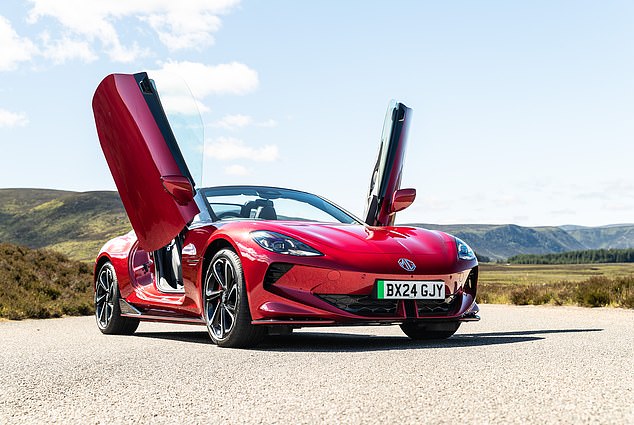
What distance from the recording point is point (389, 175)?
8203 millimetres

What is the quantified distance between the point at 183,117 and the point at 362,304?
2556 mm

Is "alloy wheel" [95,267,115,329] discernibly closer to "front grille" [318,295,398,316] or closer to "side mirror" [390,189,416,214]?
"side mirror" [390,189,416,214]

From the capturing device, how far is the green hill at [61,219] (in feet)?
379

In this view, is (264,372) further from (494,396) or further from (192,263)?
(192,263)

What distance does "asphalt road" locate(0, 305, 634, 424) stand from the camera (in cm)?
353

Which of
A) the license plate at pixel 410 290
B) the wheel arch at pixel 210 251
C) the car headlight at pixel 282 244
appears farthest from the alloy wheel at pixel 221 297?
the license plate at pixel 410 290

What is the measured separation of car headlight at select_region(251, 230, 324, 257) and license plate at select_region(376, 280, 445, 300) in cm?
57

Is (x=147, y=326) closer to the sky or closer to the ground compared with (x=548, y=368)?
closer to the ground

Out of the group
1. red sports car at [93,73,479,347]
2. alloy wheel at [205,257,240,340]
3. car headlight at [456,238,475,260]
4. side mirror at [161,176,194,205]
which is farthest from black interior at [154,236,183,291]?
car headlight at [456,238,475,260]

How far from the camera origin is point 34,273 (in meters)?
17.5

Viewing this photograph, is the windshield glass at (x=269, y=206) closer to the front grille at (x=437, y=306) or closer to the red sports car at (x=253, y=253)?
the red sports car at (x=253, y=253)

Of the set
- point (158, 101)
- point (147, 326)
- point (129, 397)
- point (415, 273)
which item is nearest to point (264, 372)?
point (129, 397)

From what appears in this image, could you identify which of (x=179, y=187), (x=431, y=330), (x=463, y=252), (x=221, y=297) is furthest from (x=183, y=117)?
(x=431, y=330)

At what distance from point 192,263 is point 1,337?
9.84ft
